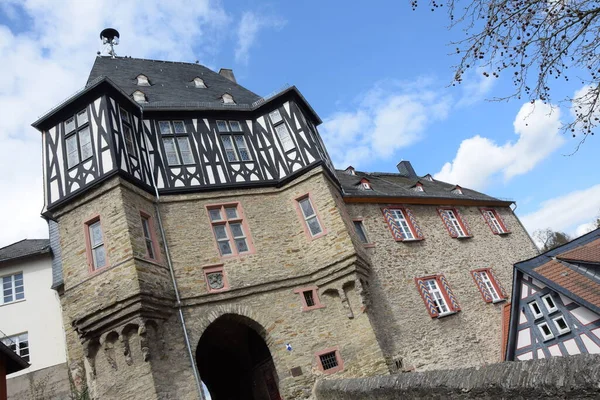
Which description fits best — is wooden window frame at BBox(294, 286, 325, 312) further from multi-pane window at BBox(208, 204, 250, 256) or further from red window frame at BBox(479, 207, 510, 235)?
red window frame at BBox(479, 207, 510, 235)

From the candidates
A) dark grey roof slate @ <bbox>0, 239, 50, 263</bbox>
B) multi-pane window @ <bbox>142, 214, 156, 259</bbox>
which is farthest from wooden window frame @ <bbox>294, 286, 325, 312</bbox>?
dark grey roof slate @ <bbox>0, 239, 50, 263</bbox>

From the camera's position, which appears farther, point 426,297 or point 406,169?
point 406,169

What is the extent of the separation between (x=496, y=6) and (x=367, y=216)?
536 inches

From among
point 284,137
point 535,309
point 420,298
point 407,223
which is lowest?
point 535,309

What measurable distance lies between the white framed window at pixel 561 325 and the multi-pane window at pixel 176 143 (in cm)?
1289

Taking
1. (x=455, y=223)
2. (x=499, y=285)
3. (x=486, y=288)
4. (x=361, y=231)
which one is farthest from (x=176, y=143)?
(x=499, y=285)

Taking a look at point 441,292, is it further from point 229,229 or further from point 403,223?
point 229,229

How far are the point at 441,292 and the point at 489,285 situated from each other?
3880 mm

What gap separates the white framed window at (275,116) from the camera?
57.4 feet

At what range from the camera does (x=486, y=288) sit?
1967 cm

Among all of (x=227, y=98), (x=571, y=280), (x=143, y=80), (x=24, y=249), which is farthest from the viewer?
(x=143, y=80)

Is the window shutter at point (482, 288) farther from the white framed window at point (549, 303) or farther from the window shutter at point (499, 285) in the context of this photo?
the white framed window at point (549, 303)

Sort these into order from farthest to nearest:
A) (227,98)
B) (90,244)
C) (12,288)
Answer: (227,98), (12,288), (90,244)

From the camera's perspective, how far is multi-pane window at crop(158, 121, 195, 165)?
51.3ft
